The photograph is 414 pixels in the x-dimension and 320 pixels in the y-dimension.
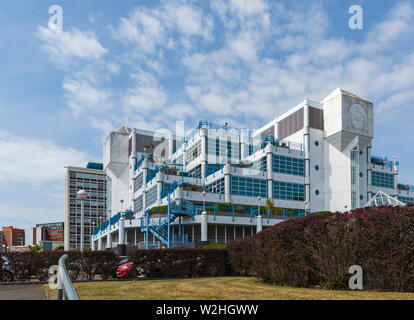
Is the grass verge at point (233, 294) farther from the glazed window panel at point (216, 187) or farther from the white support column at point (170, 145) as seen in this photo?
the white support column at point (170, 145)

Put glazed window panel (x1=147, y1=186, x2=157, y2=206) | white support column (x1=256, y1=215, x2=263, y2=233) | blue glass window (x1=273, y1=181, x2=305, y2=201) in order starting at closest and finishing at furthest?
white support column (x1=256, y1=215, x2=263, y2=233) < blue glass window (x1=273, y1=181, x2=305, y2=201) < glazed window panel (x1=147, y1=186, x2=157, y2=206)

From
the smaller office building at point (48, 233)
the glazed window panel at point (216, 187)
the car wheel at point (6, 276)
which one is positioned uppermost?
the glazed window panel at point (216, 187)

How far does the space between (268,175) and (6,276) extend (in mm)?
31850

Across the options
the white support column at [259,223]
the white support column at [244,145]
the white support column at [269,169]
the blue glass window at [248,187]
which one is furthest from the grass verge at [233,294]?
the white support column at [244,145]

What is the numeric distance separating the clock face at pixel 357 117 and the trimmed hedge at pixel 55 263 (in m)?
38.1

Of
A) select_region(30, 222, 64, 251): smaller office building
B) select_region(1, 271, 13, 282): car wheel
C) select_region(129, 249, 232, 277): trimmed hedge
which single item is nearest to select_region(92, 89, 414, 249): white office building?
select_region(129, 249, 232, 277): trimmed hedge

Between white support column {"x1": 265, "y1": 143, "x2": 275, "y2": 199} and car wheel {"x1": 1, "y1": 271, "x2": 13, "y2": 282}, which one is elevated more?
white support column {"x1": 265, "y1": 143, "x2": 275, "y2": 199}

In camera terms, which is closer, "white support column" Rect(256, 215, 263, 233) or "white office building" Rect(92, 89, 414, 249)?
"white support column" Rect(256, 215, 263, 233)

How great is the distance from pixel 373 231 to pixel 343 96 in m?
39.4

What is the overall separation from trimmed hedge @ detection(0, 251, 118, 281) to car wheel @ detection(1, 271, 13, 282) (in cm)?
25

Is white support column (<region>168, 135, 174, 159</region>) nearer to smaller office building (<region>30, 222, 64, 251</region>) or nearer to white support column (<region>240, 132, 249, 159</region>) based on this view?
white support column (<region>240, 132, 249, 159</region>)

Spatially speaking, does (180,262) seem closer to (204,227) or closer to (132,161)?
(204,227)

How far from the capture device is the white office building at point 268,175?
131ft

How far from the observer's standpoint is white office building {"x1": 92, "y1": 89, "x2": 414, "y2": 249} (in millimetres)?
39938
